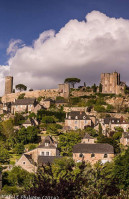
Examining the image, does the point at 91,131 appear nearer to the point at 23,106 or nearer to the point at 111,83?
the point at 23,106

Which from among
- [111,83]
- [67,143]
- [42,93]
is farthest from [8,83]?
→ [67,143]

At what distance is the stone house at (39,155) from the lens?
39.9 metres

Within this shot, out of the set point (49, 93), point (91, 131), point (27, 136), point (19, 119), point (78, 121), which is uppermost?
point (49, 93)

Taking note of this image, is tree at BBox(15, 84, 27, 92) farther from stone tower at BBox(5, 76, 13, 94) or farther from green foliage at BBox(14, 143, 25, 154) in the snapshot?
green foliage at BBox(14, 143, 25, 154)

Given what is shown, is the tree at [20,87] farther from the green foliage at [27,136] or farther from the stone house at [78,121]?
the green foliage at [27,136]

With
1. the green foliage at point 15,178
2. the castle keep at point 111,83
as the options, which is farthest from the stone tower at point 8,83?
the green foliage at point 15,178

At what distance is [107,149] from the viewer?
44938mm

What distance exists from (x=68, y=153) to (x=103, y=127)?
56.1 feet

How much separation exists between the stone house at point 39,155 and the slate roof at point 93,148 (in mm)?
3888

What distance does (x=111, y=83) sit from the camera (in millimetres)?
87688

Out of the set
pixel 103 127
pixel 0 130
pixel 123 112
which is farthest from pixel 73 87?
pixel 0 130

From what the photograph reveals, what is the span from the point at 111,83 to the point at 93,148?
151 feet

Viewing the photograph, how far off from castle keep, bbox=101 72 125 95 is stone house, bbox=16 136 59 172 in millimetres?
42614

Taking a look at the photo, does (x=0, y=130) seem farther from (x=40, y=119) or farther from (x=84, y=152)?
(x=84, y=152)
